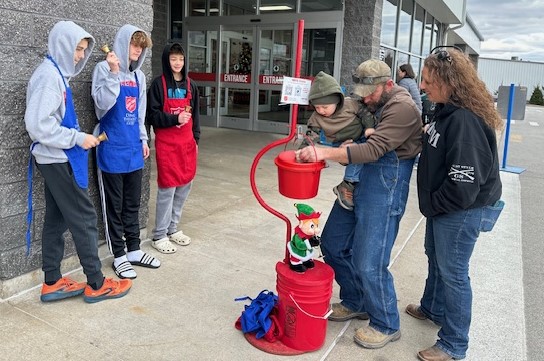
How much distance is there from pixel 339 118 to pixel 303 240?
0.73 m

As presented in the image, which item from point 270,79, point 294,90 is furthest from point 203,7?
point 294,90

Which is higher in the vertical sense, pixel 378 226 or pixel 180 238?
pixel 378 226

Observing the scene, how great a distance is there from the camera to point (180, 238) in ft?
14.8

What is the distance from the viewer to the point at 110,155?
11.9 ft

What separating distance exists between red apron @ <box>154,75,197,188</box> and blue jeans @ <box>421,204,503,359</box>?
221 cm

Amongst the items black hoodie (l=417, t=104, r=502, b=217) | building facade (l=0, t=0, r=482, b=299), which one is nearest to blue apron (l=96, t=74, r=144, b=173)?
black hoodie (l=417, t=104, r=502, b=217)

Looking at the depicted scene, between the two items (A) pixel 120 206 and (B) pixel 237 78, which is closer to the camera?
(A) pixel 120 206

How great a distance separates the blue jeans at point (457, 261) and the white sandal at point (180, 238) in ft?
7.66

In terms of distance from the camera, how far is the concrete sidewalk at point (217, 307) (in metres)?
2.86

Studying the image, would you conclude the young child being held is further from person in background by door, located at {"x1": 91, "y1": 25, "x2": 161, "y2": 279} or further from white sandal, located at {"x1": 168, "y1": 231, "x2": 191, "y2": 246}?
white sandal, located at {"x1": 168, "y1": 231, "x2": 191, "y2": 246}

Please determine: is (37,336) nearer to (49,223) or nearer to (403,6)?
(49,223)

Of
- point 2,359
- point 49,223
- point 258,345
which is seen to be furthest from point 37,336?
point 258,345

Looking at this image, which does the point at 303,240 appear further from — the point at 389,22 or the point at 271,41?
the point at 389,22

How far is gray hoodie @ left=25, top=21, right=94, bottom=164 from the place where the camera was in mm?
2883
